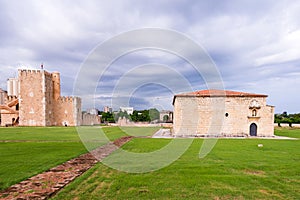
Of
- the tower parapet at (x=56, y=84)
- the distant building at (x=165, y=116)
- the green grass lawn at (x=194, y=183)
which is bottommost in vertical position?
the distant building at (x=165, y=116)

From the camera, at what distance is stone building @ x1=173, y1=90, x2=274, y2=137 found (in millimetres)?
25641

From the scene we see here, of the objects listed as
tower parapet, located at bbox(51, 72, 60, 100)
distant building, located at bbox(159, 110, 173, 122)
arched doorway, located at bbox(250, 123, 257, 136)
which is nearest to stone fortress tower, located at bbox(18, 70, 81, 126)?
tower parapet, located at bbox(51, 72, 60, 100)

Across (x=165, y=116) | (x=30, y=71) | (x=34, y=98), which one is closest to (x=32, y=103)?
(x=34, y=98)

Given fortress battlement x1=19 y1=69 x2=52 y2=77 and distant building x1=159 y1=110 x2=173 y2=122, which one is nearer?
fortress battlement x1=19 y1=69 x2=52 y2=77

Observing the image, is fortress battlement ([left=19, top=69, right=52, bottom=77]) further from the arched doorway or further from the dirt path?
the arched doorway

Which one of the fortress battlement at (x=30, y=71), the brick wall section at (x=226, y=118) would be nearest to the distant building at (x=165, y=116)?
the brick wall section at (x=226, y=118)

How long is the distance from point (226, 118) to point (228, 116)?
38cm

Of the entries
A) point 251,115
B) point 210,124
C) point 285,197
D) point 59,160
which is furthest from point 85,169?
point 251,115

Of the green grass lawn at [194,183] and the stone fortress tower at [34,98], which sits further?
the stone fortress tower at [34,98]

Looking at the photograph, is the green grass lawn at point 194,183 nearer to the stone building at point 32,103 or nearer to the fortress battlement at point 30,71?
the stone building at point 32,103

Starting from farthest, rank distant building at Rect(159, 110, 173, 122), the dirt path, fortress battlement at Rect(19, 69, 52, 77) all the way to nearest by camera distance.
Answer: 1. distant building at Rect(159, 110, 173, 122)
2. fortress battlement at Rect(19, 69, 52, 77)
3. the dirt path

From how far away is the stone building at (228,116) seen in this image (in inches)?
1009

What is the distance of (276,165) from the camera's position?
8688 mm

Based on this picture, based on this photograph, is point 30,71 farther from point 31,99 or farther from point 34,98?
point 31,99
